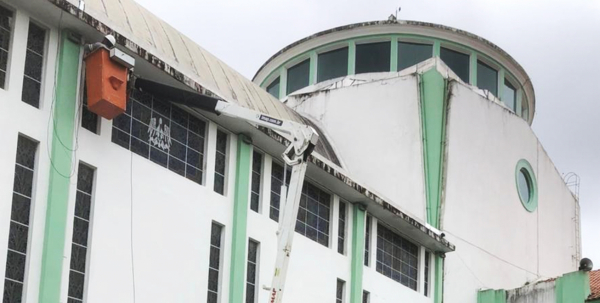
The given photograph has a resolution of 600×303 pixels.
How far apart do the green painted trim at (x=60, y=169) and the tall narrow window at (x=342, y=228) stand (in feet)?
27.4

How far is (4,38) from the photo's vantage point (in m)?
15.9

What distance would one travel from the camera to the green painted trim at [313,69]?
1218 inches

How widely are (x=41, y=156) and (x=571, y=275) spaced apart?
49.4 ft

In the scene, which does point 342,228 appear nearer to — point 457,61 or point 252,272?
point 252,272

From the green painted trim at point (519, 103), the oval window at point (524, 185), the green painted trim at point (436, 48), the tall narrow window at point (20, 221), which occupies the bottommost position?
the tall narrow window at point (20, 221)

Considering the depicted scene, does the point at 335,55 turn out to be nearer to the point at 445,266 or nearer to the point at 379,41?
the point at 379,41

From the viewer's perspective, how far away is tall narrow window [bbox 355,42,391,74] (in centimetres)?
3022

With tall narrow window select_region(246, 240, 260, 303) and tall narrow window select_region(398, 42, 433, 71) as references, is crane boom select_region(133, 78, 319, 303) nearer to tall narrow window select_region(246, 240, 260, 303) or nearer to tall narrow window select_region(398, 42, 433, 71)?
tall narrow window select_region(246, 240, 260, 303)

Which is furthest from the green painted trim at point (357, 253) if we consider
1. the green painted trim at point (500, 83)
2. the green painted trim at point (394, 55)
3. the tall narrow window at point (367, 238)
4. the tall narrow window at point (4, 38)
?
the tall narrow window at point (4, 38)

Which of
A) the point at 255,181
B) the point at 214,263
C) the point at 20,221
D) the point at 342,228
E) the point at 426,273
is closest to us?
the point at 20,221

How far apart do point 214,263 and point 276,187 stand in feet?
9.02

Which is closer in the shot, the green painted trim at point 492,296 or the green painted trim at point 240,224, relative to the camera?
the green painted trim at point 240,224

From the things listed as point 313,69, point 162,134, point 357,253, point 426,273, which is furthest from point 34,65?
point 313,69

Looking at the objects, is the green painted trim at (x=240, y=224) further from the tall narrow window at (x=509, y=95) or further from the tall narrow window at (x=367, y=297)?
the tall narrow window at (x=509, y=95)
